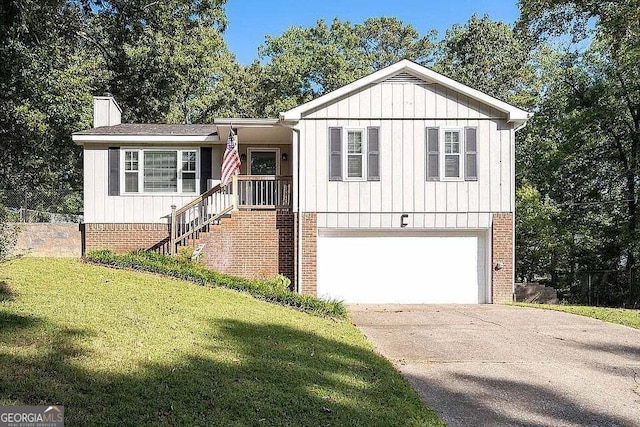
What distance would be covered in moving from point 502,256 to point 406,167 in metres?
3.36

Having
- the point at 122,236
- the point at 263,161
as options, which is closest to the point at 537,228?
the point at 263,161

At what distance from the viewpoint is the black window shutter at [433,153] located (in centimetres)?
1412

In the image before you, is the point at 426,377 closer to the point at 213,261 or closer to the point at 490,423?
the point at 490,423

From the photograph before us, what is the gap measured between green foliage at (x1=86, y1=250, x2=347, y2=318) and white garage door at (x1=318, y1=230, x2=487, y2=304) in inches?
69.9

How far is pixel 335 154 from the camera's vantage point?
14039mm

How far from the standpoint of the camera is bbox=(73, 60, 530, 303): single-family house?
14.0 m

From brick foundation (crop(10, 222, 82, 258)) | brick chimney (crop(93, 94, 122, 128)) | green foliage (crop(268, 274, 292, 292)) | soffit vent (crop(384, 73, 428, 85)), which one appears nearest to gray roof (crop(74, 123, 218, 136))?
brick chimney (crop(93, 94, 122, 128))

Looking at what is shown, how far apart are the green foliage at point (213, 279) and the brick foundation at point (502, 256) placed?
4.78 m

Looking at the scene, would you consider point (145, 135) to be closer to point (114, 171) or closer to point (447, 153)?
point (114, 171)

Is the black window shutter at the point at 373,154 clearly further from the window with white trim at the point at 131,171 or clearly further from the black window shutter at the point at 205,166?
the window with white trim at the point at 131,171

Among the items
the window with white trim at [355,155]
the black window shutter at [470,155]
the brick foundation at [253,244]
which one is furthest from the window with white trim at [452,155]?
the brick foundation at [253,244]

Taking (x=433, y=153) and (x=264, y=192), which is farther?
(x=264, y=192)

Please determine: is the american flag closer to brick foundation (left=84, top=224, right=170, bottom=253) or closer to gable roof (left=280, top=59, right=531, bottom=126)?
gable roof (left=280, top=59, right=531, bottom=126)

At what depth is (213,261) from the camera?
14.0 metres
